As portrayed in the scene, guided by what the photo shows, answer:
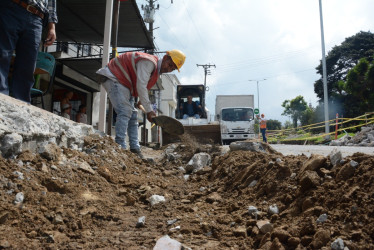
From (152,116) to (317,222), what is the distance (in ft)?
10.7

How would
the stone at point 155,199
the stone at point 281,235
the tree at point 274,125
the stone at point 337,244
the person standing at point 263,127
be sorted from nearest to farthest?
the stone at point 337,244 → the stone at point 281,235 → the stone at point 155,199 → the person standing at point 263,127 → the tree at point 274,125

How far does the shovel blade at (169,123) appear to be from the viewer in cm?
499

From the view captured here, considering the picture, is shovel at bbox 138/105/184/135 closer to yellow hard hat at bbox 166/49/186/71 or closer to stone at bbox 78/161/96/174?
yellow hard hat at bbox 166/49/186/71

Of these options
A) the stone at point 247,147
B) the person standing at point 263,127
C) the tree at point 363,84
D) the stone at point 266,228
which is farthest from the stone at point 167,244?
the tree at point 363,84

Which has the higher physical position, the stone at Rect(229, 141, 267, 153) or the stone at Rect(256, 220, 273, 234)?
the stone at Rect(229, 141, 267, 153)

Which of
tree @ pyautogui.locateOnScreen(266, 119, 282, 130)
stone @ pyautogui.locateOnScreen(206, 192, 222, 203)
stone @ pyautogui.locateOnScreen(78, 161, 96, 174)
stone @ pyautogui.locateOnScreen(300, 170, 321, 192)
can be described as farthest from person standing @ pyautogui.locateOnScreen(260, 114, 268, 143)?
Result: tree @ pyautogui.locateOnScreen(266, 119, 282, 130)

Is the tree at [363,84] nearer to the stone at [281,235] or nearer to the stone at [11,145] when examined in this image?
the stone at [281,235]

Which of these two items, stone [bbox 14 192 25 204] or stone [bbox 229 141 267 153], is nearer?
stone [bbox 14 192 25 204]

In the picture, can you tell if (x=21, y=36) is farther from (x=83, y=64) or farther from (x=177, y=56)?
(x=83, y=64)

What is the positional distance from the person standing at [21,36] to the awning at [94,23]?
179 inches

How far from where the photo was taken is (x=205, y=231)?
2170 mm

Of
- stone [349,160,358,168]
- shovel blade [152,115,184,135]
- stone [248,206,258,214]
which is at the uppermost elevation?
shovel blade [152,115,184,135]

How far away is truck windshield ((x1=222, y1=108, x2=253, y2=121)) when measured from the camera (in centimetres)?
1692

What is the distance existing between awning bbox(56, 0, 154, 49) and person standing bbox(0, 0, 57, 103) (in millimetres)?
4544
